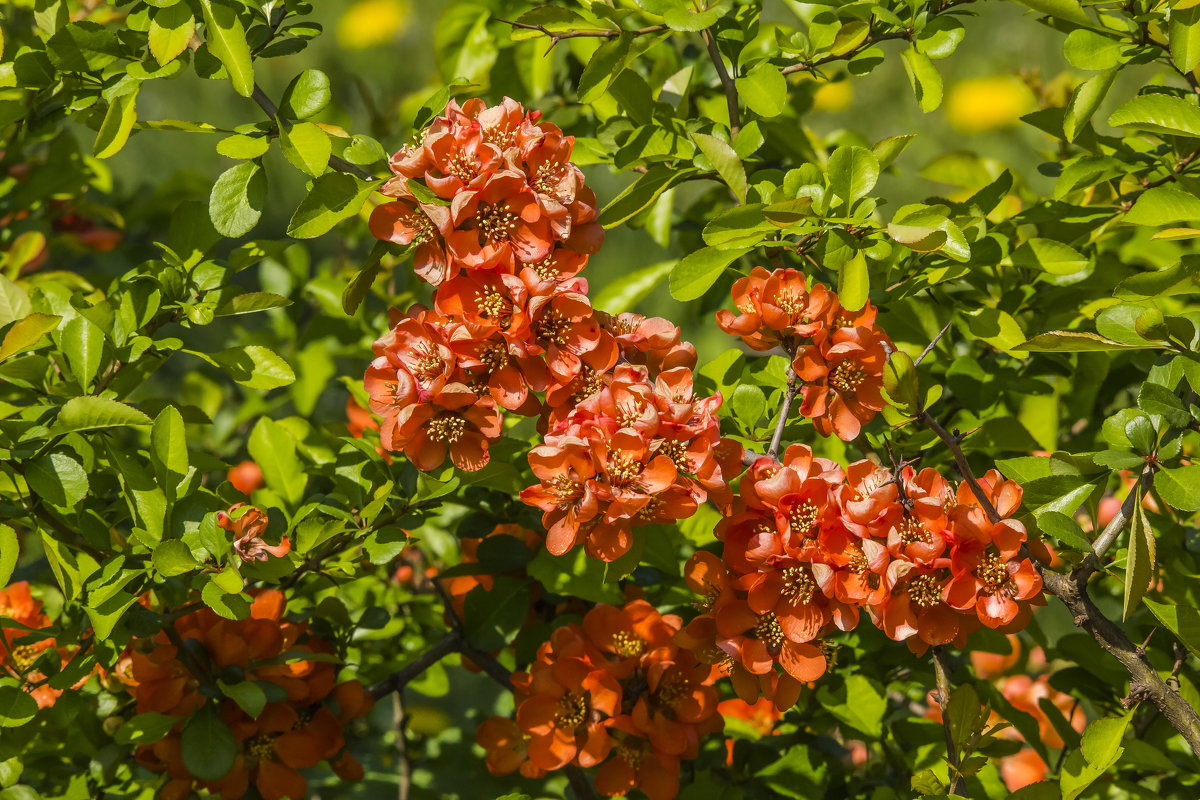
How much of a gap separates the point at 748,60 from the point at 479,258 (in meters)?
0.44

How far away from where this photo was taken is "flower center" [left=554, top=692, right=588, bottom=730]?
1.11 m

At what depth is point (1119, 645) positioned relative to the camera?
2.93ft

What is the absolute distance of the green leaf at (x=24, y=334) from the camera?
96cm

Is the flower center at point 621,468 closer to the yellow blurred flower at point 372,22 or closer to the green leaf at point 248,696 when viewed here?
the green leaf at point 248,696

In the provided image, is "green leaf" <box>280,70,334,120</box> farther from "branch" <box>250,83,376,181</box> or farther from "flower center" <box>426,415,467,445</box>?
"flower center" <box>426,415,467,445</box>

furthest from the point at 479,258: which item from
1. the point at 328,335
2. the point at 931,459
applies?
the point at 328,335

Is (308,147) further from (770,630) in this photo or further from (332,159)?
(770,630)

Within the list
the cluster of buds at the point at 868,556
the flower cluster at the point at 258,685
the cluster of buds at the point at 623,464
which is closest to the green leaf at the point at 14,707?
the flower cluster at the point at 258,685

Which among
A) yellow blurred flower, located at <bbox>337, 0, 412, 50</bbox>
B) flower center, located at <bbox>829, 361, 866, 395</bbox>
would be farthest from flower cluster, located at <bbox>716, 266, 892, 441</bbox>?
yellow blurred flower, located at <bbox>337, 0, 412, 50</bbox>

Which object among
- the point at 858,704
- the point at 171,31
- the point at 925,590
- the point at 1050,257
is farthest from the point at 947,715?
the point at 171,31

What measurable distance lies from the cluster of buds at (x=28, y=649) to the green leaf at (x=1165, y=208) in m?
1.10

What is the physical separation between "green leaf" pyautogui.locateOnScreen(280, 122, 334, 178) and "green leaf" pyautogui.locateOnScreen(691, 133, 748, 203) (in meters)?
0.33

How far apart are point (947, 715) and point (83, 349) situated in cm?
88

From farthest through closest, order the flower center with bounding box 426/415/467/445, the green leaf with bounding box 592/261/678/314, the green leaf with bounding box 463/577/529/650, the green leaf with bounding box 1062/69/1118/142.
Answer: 1. the green leaf with bounding box 592/261/678/314
2. the green leaf with bounding box 463/577/529/650
3. the green leaf with bounding box 1062/69/1118/142
4. the flower center with bounding box 426/415/467/445
